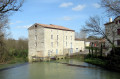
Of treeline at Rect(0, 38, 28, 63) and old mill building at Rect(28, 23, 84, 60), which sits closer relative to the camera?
treeline at Rect(0, 38, 28, 63)

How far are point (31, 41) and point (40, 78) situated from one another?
1803 cm

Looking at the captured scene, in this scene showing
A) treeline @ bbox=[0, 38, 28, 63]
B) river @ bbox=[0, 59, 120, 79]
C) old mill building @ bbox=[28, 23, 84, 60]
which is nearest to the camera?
river @ bbox=[0, 59, 120, 79]

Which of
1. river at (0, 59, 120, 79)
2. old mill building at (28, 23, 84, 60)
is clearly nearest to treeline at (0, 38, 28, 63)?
old mill building at (28, 23, 84, 60)

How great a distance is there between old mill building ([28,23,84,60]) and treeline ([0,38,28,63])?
3688 mm

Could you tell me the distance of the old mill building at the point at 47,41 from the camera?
28.1 m

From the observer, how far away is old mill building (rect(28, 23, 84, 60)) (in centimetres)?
2812

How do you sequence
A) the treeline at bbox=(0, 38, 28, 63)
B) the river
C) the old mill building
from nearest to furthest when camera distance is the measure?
the river < the treeline at bbox=(0, 38, 28, 63) < the old mill building

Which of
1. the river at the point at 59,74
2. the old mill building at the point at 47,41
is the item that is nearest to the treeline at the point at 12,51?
the old mill building at the point at 47,41

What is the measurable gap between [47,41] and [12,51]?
32.1 ft

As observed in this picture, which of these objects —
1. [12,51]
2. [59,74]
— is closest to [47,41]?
[12,51]

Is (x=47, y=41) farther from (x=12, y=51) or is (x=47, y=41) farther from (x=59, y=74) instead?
(x=59, y=74)

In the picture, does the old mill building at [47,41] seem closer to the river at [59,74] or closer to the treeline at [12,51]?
the treeline at [12,51]

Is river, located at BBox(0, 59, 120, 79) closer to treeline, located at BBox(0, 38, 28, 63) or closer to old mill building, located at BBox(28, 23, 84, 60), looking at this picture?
treeline, located at BBox(0, 38, 28, 63)

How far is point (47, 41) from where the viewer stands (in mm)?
28578
